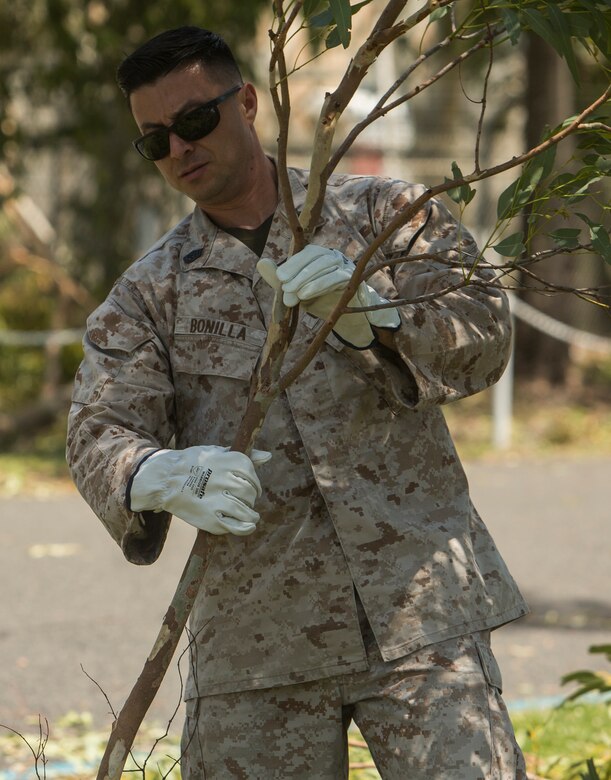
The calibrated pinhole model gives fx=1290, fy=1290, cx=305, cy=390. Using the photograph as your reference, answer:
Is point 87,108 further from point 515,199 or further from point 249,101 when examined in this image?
point 515,199

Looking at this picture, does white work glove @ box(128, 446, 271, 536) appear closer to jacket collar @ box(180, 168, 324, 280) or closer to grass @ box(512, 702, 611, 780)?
jacket collar @ box(180, 168, 324, 280)

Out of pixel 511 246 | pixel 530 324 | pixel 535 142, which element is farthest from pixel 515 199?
pixel 535 142

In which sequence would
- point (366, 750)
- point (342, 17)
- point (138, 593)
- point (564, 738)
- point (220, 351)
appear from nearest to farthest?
point (342, 17)
point (220, 351)
point (366, 750)
point (564, 738)
point (138, 593)

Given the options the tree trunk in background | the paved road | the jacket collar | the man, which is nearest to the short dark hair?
the man

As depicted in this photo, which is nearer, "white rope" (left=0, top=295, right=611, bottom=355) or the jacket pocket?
the jacket pocket

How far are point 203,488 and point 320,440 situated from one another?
333 mm

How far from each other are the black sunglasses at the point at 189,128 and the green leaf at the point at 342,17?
0.51 metres

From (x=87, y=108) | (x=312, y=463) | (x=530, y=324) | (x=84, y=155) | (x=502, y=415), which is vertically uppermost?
(x=312, y=463)

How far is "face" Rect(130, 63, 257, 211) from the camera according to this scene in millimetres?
2521

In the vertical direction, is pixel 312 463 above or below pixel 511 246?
below

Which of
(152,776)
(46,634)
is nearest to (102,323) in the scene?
(152,776)

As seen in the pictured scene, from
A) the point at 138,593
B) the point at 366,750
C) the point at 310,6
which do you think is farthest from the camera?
the point at 138,593

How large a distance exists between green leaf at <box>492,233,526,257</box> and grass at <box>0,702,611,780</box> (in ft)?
5.46

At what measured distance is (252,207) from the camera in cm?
269
